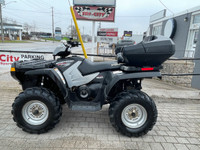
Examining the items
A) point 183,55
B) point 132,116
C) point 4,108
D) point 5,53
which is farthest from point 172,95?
point 183,55

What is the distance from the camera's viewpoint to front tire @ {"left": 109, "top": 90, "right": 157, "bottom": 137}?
242 cm

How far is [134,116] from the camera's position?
254 centimetres

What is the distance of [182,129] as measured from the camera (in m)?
2.82

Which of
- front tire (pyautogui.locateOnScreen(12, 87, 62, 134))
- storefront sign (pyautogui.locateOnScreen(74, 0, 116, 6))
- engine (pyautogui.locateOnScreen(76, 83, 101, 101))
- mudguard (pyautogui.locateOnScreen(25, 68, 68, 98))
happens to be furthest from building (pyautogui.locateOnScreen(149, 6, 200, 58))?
front tire (pyautogui.locateOnScreen(12, 87, 62, 134))

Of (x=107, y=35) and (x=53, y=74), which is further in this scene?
(x=107, y=35)

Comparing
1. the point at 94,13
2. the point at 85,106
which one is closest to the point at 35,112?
the point at 85,106

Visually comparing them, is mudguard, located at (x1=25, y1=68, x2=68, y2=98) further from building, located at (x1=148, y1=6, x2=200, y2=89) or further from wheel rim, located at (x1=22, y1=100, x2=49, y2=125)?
building, located at (x1=148, y1=6, x2=200, y2=89)

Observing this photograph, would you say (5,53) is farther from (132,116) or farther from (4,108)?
(132,116)

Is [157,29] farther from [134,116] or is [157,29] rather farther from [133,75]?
[134,116]

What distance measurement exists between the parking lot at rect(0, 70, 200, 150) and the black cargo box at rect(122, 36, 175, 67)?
4.32 ft

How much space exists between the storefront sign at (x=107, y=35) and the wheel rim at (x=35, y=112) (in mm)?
8024

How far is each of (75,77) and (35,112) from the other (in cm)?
90

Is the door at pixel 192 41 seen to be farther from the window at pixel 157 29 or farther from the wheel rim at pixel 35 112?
the wheel rim at pixel 35 112

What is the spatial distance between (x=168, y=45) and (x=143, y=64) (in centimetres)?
47
